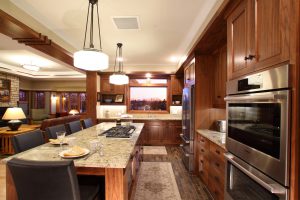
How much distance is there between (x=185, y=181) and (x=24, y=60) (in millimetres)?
5788

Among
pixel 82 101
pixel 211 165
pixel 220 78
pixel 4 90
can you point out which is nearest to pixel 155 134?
pixel 211 165

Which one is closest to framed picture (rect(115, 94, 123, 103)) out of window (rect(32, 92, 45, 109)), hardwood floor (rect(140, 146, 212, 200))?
hardwood floor (rect(140, 146, 212, 200))

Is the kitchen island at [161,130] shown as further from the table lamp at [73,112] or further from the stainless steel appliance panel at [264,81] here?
the stainless steel appliance panel at [264,81]

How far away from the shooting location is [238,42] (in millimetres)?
1586

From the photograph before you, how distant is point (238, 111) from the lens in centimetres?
152

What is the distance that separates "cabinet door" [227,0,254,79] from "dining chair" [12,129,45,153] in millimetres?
2393

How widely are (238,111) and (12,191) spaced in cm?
209

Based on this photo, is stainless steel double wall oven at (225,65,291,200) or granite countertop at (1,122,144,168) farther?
granite countertop at (1,122,144,168)

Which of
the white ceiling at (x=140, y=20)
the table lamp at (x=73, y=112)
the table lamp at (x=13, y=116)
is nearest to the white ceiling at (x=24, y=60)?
the white ceiling at (x=140, y=20)

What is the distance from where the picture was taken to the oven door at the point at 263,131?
970mm

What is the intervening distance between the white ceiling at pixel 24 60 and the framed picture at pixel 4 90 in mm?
486

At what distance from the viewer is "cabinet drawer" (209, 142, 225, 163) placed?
83.0 inches

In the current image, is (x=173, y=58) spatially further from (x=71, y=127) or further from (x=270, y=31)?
(x=270, y=31)

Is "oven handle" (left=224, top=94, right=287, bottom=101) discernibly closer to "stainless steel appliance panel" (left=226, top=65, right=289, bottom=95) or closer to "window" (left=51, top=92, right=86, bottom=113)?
"stainless steel appliance panel" (left=226, top=65, right=289, bottom=95)
